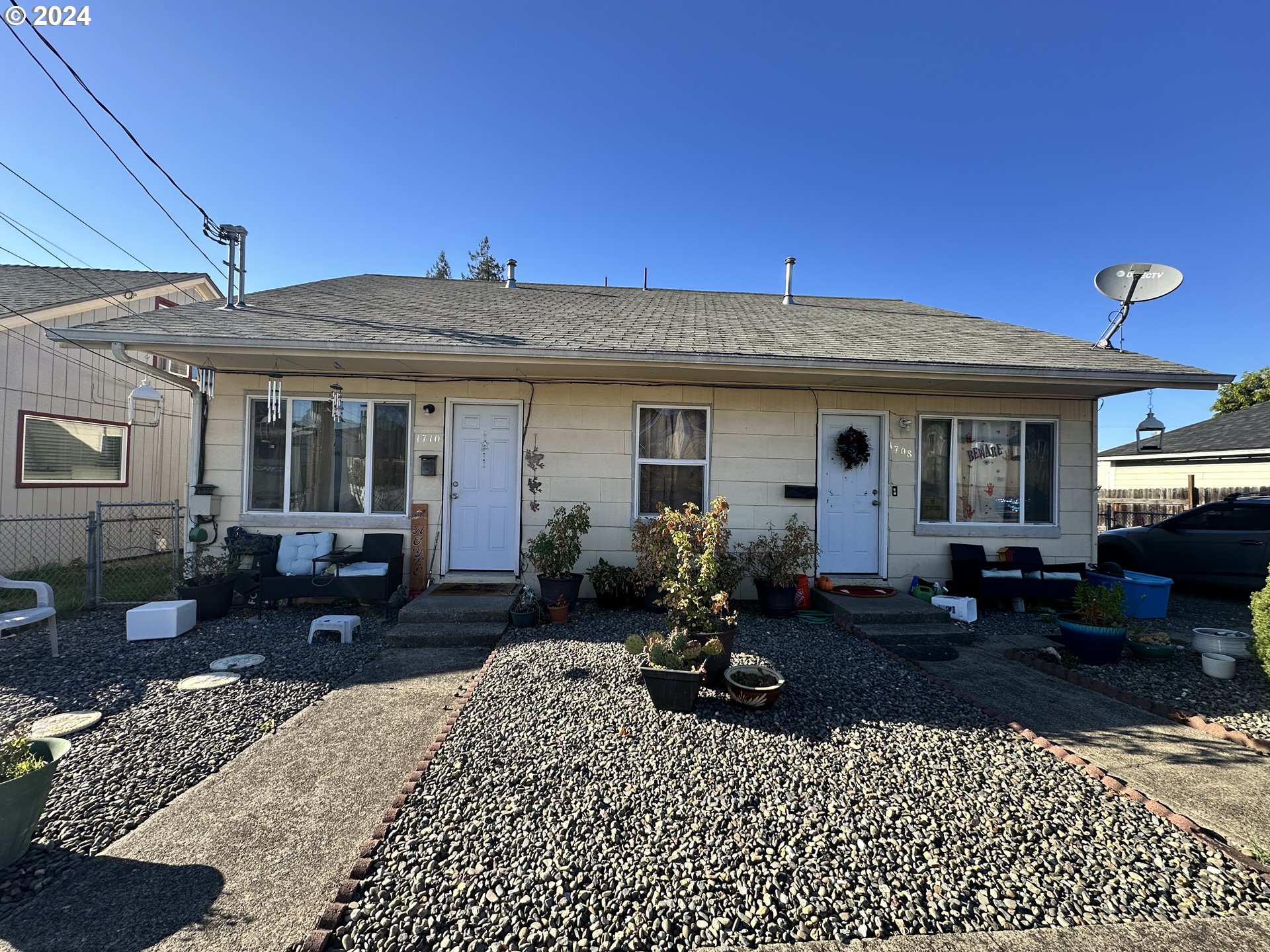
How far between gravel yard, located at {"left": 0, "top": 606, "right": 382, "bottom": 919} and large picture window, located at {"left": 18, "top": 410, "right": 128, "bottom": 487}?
416 cm

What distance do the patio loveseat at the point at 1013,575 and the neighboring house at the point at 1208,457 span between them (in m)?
8.92

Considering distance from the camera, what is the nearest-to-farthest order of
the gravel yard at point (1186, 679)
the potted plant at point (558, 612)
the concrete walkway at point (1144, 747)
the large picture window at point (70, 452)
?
the concrete walkway at point (1144, 747) → the gravel yard at point (1186, 679) → the potted plant at point (558, 612) → the large picture window at point (70, 452)

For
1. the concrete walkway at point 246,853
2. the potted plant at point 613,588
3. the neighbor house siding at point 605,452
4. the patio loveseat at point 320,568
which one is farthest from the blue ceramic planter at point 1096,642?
the patio loveseat at point 320,568

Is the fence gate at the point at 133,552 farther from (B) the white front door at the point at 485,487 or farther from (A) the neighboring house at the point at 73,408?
(B) the white front door at the point at 485,487

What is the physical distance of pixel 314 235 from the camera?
377 inches

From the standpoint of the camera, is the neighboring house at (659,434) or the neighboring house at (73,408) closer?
the neighboring house at (659,434)

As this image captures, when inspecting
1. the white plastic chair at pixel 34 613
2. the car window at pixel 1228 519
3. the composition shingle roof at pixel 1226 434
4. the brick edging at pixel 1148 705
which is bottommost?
the brick edging at pixel 1148 705

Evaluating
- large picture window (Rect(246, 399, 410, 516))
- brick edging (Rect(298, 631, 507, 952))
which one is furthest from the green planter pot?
large picture window (Rect(246, 399, 410, 516))

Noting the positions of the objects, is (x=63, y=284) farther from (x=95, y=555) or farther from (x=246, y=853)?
(x=246, y=853)

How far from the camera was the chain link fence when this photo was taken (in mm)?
6176

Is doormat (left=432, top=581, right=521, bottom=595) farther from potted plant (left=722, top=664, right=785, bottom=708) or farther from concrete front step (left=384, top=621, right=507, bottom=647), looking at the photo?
potted plant (left=722, top=664, right=785, bottom=708)

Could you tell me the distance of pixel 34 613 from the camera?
14.3 ft

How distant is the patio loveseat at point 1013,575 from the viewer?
638 cm

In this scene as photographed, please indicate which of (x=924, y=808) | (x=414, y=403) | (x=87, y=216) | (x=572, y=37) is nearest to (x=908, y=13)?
(x=572, y=37)
